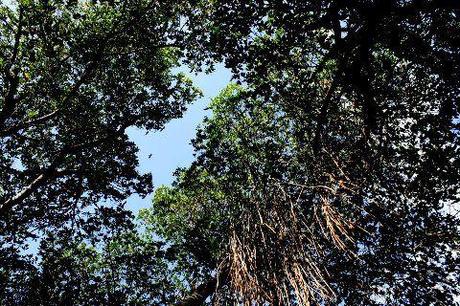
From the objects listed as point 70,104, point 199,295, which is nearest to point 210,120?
point 70,104

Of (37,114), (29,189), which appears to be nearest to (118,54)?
(37,114)

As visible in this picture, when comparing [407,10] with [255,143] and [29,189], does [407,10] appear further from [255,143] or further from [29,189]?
[29,189]

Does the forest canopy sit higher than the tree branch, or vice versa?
the forest canopy

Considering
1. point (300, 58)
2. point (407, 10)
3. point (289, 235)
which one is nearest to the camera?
point (289, 235)

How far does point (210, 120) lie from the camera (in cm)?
1451

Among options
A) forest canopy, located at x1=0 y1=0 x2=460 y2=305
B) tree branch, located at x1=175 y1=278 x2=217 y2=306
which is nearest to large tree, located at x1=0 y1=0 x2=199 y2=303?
forest canopy, located at x1=0 y1=0 x2=460 y2=305

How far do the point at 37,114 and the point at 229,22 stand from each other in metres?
7.55

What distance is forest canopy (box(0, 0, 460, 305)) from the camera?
808 centimetres

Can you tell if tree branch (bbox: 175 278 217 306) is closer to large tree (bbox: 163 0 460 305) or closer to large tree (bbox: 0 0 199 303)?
large tree (bbox: 163 0 460 305)

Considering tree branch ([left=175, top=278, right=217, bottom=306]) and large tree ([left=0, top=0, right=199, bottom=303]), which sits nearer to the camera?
tree branch ([left=175, top=278, right=217, bottom=306])

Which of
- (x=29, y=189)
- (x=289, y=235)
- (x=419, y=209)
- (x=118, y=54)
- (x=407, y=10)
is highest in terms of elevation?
(x=118, y=54)

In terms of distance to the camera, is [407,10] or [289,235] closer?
[289,235]

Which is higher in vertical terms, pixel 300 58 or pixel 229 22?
pixel 300 58

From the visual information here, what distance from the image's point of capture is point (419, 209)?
9.11 meters
